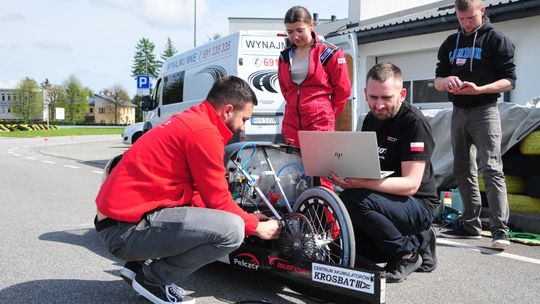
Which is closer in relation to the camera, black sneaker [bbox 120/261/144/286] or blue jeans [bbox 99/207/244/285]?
blue jeans [bbox 99/207/244/285]

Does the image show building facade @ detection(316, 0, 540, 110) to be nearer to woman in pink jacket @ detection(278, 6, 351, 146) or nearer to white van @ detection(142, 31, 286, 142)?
white van @ detection(142, 31, 286, 142)

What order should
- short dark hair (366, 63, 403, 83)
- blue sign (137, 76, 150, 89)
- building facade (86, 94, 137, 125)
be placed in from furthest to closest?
building facade (86, 94, 137, 125) → blue sign (137, 76, 150, 89) → short dark hair (366, 63, 403, 83)

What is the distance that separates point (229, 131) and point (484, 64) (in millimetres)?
3029

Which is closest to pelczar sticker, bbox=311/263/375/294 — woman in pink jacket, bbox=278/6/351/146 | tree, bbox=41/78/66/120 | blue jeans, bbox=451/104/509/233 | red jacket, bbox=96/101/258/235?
red jacket, bbox=96/101/258/235

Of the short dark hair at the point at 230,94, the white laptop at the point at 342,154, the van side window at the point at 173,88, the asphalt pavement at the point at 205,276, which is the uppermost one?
the van side window at the point at 173,88

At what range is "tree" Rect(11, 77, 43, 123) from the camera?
110312 millimetres

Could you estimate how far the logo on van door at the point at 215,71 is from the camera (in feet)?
32.5

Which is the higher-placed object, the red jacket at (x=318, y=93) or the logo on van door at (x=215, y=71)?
the logo on van door at (x=215, y=71)

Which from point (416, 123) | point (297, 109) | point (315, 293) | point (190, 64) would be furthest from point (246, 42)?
point (315, 293)

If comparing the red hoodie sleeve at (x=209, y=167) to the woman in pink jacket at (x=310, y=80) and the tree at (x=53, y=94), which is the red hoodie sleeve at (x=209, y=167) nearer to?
the woman in pink jacket at (x=310, y=80)

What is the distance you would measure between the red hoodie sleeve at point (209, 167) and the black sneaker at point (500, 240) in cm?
280

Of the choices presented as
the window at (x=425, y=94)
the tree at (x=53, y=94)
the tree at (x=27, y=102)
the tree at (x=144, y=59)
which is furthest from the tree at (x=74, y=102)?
the window at (x=425, y=94)

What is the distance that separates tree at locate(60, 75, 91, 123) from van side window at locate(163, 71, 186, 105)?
366 ft

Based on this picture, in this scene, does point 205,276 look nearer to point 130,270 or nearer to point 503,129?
point 130,270
